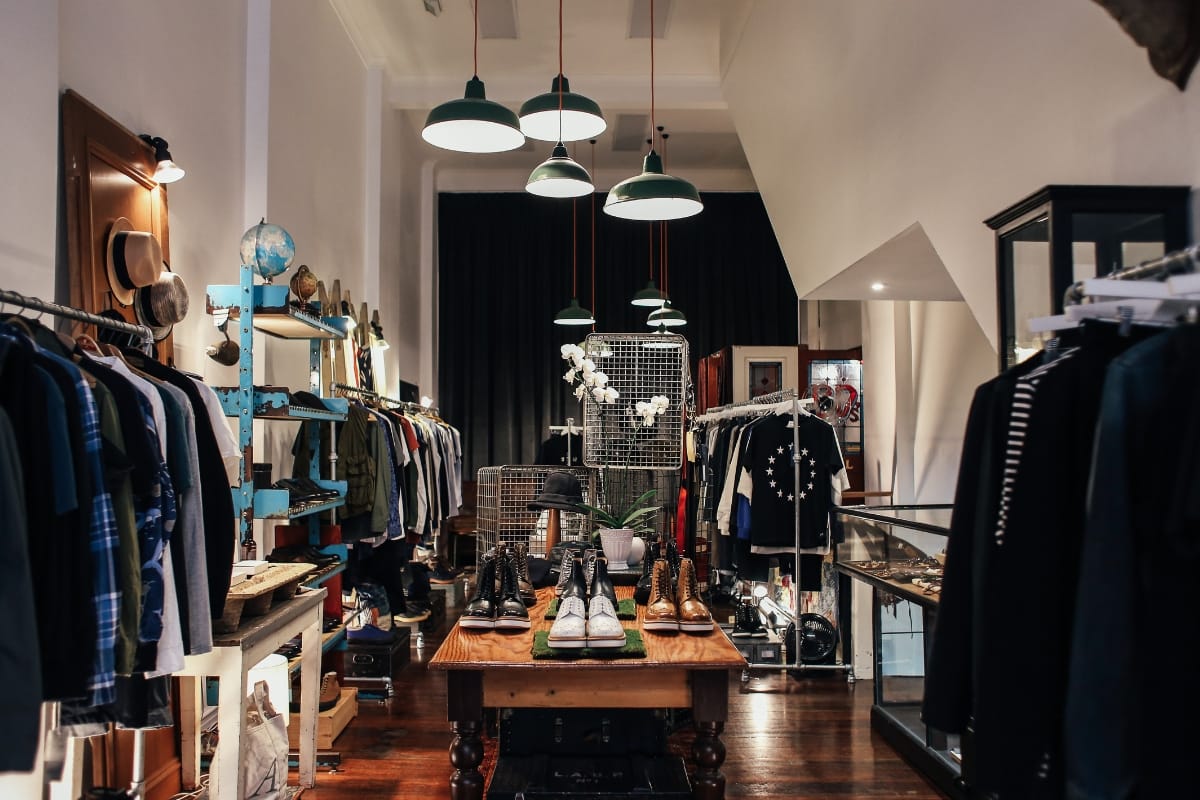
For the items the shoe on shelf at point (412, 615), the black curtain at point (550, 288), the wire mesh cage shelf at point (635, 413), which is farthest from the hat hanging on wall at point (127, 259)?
the black curtain at point (550, 288)

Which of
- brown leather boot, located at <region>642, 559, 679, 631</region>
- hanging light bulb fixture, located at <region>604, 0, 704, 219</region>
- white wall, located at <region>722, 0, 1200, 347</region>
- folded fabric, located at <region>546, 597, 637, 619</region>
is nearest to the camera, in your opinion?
white wall, located at <region>722, 0, 1200, 347</region>

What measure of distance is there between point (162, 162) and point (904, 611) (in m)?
3.67

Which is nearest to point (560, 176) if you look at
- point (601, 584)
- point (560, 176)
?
point (560, 176)

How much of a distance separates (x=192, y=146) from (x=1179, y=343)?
159 inches

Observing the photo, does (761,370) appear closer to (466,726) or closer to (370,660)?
(370,660)

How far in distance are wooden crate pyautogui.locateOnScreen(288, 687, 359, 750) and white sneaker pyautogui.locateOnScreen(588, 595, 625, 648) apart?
1680 mm

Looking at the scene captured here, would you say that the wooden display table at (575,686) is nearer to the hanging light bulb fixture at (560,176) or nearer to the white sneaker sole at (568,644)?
the white sneaker sole at (568,644)

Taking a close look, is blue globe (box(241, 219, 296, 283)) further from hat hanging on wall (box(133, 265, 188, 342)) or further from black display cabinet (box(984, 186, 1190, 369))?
black display cabinet (box(984, 186, 1190, 369))

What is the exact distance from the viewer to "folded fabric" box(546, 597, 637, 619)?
9.02ft

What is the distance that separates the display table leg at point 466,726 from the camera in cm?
233

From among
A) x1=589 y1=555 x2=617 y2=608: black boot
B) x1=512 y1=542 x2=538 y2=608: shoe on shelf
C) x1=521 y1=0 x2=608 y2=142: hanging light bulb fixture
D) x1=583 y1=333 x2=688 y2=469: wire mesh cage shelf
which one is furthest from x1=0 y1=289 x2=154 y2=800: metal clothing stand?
x1=583 y1=333 x2=688 y2=469: wire mesh cage shelf

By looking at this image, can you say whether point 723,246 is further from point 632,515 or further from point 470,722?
point 470,722

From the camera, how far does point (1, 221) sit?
7.29 feet

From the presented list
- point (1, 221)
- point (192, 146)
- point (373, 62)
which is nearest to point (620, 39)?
point (373, 62)
